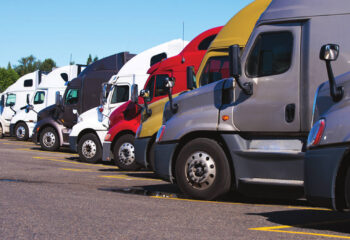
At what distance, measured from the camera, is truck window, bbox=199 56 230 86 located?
11680 mm

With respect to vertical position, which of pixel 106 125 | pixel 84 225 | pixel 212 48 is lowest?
pixel 84 225

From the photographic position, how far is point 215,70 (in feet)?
38.6

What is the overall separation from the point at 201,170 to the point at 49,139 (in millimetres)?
14090

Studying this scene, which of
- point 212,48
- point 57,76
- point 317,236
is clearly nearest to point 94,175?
point 212,48

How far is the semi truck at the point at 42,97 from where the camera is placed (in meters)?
26.2

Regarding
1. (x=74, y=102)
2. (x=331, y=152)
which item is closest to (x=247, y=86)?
(x=331, y=152)

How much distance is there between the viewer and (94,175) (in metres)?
14.2

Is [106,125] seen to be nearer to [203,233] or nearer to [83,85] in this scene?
[83,85]

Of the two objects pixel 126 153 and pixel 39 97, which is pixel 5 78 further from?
pixel 126 153

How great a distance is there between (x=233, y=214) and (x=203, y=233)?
1571 mm

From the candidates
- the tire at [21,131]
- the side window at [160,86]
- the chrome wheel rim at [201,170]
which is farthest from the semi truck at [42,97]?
the chrome wheel rim at [201,170]

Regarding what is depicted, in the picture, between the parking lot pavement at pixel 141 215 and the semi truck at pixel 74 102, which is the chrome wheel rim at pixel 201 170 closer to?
the parking lot pavement at pixel 141 215

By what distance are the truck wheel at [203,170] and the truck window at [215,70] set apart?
7.39 feet

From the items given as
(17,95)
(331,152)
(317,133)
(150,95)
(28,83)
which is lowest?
(331,152)
